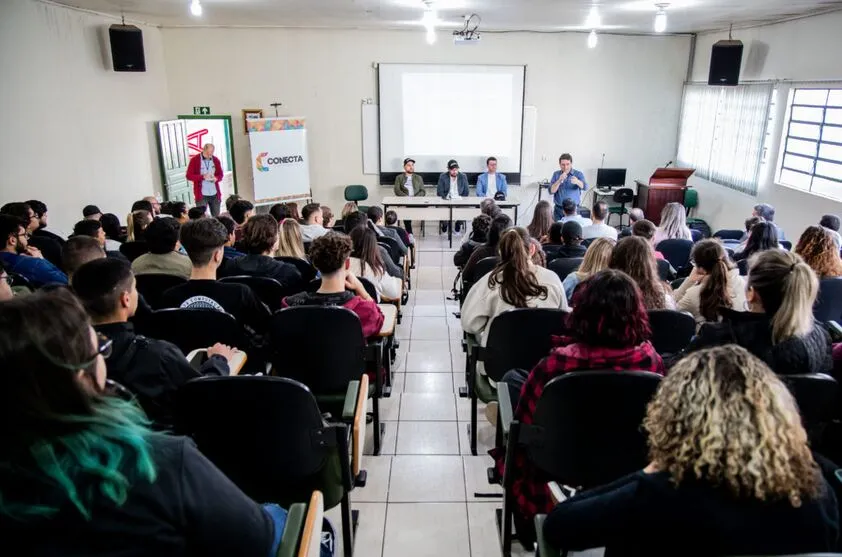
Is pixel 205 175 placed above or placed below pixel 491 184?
above

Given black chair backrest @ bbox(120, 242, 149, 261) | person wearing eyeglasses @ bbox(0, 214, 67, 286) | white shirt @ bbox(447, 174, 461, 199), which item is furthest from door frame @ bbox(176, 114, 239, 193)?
person wearing eyeglasses @ bbox(0, 214, 67, 286)

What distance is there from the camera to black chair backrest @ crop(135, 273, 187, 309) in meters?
3.37

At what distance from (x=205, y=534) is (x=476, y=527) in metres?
1.77

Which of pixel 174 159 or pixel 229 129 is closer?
pixel 174 159

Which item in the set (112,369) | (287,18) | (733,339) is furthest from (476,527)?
(287,18)

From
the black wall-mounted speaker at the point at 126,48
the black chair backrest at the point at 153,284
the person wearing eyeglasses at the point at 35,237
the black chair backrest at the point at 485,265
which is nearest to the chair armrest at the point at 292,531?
the black chair backrest at the point at 153,284

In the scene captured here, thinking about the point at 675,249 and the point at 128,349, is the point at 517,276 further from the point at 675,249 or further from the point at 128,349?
the point at 675,249

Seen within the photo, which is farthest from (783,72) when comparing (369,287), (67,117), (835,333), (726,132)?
(67,117)

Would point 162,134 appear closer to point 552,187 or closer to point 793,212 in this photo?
point 552,187

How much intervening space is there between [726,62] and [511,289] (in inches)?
246

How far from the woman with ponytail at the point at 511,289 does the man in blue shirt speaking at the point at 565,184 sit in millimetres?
5389

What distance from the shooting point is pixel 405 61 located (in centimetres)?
895

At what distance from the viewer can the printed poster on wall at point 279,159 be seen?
28.8 feet

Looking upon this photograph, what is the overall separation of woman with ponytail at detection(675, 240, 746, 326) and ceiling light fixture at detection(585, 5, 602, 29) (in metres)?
4.16
